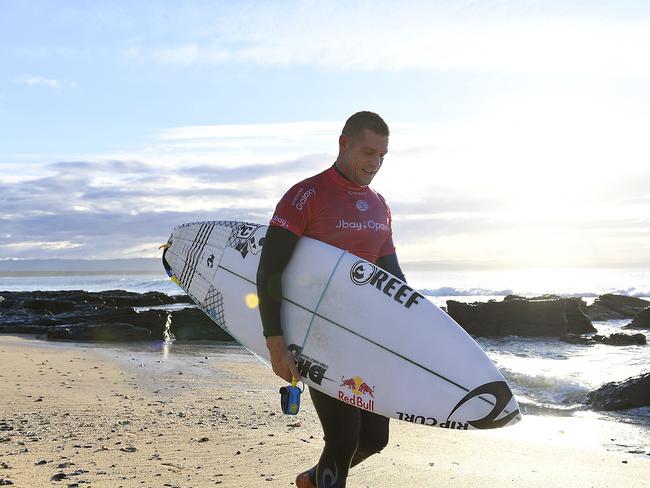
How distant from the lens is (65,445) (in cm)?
501

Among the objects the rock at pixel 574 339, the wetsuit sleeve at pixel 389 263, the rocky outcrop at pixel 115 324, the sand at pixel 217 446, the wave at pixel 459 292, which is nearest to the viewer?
the wetsuit sleeve at pixel 389 263

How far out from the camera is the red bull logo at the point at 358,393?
3.27 metres

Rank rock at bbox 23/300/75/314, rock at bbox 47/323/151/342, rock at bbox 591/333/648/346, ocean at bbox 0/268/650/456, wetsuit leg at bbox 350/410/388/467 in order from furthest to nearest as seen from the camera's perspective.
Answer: rock at bbox 23/300/75/314 < rock at bbox 591/333/648/346 < rock at bbox 47/323/151/342 < ocean at bbox 0/268/650/456 < wetsuit leg at bbox 350/410/388/467

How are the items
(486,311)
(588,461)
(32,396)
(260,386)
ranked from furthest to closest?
(486,311), (260,386), (32,396), (588,461)

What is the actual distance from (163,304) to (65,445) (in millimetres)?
28584

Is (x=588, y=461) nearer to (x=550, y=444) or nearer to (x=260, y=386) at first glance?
(x=550, y=444)

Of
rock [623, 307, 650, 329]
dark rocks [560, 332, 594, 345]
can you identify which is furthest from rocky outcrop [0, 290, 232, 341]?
rock [623, 307, 650, 329]

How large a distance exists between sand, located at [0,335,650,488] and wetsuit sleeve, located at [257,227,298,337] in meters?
1.66

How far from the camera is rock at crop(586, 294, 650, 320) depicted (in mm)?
→ 27934

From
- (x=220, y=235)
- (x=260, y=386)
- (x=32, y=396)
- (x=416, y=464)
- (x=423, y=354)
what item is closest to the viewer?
(x=423, y=354)

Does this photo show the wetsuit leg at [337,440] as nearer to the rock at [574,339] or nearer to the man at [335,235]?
the man at [335,235]

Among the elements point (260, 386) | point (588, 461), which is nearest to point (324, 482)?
point (588, 461)

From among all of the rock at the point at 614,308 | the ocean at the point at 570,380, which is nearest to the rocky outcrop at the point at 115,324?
the ocean at the point at 570,380

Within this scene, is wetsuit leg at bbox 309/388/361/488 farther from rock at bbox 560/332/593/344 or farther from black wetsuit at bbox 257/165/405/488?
rock at bbox 560/332/593/344
